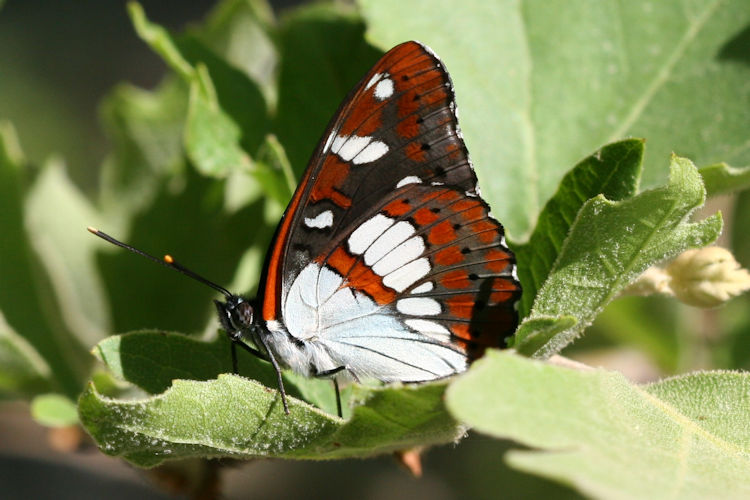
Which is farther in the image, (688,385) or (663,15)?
(663,15)

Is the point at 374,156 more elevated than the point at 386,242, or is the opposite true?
the point at 374,156

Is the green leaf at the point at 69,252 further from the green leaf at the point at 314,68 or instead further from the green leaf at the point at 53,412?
the green leaf at the point at 314,68

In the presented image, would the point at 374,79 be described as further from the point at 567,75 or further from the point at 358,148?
the point at 567,75

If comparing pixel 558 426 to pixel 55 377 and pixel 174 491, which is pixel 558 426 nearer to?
pixel 174 491

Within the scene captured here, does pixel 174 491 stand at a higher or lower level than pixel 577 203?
lower

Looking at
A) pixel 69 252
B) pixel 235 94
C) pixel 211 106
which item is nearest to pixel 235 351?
pixel 211 106

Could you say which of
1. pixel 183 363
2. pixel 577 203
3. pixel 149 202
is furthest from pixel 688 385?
pixel 149 202

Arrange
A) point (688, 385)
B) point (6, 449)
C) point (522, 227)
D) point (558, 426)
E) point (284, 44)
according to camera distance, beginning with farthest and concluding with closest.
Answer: point (6, 449) < point (284, 44) < point (522, 227) < point (688, 385) < point (558, 426)

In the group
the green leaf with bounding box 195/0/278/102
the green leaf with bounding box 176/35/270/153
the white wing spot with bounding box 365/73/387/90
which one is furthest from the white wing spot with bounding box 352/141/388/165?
the green leaf with bounding box 195/0/278/102
